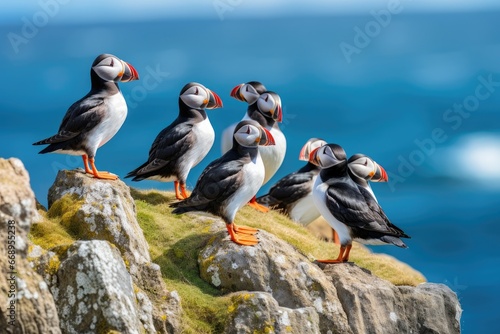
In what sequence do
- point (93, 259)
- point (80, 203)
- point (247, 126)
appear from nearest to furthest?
point (93, 259) < point (80, 203) < point (247, 126)

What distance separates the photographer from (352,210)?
520 inches

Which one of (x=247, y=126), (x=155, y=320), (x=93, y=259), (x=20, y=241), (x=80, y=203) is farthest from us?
(x=247, y=126)

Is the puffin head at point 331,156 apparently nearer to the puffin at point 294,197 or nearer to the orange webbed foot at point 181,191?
the orange webbed foot at point 181,191

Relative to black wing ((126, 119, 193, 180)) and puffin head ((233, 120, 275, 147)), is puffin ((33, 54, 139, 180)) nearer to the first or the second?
black wing ((126, 119, 193, 180))

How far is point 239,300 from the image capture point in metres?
11.9

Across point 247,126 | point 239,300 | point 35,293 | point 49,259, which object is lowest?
point 35,293

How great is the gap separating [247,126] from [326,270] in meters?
2.45

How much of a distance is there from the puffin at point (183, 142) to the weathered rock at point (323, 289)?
2092 mm

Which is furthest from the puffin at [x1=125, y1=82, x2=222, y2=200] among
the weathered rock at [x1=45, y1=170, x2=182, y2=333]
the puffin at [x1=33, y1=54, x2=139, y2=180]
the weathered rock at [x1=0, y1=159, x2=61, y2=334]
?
the weathered rock at [x1=0, y1=159, x2=61, y2=334]

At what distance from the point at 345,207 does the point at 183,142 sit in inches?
117

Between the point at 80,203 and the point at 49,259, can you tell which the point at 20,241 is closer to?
the point at 49,259

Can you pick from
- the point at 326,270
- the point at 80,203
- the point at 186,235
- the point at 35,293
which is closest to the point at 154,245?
the point at 186,235

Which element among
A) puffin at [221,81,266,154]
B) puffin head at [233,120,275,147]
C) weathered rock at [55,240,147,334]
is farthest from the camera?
puffin at [221,81,266,154]

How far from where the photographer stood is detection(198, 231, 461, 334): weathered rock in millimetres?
12523
